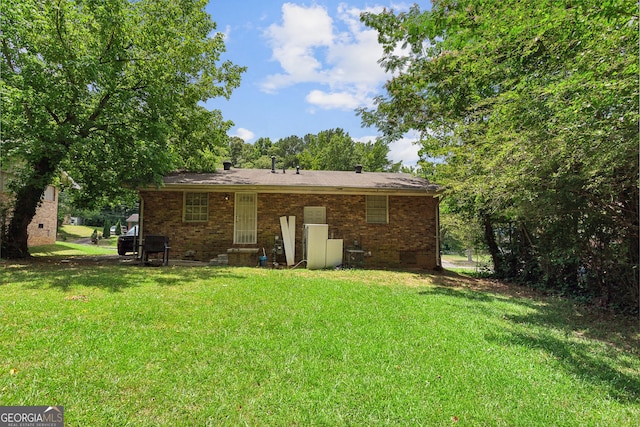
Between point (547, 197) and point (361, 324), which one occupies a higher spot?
point (547, 197)

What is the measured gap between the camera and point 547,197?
6078 mm

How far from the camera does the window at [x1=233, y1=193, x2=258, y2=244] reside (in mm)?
11578

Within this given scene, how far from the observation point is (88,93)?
31.6 ft

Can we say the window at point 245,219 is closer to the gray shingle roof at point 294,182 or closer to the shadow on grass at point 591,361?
the gray shingle roof at point 294,182

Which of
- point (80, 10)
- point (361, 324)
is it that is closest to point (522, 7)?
point (361, 324)

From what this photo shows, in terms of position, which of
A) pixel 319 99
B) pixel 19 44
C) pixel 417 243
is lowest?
pixel 417 243

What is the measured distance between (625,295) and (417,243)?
6272 millimetres

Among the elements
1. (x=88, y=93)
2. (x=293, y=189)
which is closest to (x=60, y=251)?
(x=88, y=93)

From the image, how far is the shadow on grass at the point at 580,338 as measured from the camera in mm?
3380

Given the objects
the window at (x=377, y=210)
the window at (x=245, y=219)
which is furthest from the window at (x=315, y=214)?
the window at (x=245, y=219)

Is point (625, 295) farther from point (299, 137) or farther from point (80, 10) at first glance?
point (299, 137)

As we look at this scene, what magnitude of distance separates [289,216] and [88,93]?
23.3ft

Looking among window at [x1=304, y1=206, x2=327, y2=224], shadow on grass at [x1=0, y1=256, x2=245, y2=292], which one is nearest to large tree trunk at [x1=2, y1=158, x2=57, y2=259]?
shadow on grass at [x1=0, y1=256, x2=245, y2=292]

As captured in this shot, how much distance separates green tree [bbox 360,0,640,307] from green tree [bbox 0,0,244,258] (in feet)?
24.0
